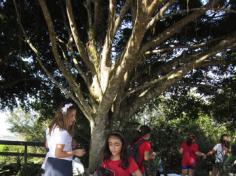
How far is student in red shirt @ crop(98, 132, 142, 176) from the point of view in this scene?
4812 mm

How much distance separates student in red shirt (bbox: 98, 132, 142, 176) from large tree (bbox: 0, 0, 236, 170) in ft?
10.7

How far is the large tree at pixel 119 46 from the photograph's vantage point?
9.62 metres

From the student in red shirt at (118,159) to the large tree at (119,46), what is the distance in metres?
3.25

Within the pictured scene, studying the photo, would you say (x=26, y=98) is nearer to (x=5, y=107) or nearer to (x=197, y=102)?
(x=5, y=107)

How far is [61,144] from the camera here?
5383 mm

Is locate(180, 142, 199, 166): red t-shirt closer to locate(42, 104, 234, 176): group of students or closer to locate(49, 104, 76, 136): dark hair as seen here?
locate(42, 104, 234, 176): group of students

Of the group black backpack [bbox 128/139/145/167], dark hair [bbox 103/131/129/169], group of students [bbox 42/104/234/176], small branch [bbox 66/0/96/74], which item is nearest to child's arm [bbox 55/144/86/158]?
group of students [bbox 42/104/234/176]

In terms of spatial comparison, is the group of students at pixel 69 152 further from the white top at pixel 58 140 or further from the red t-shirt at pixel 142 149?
the red t-shirt at pixel 142 149

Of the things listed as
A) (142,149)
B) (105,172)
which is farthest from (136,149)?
(105,172)

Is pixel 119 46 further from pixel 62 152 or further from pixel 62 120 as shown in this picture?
pixel 62 152

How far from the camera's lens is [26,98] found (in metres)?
16.7

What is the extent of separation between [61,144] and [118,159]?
2.72ft

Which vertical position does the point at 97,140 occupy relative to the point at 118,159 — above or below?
above

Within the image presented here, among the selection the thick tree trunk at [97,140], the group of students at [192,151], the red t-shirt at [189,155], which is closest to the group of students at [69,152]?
the thick tree trunk at [97,140]
